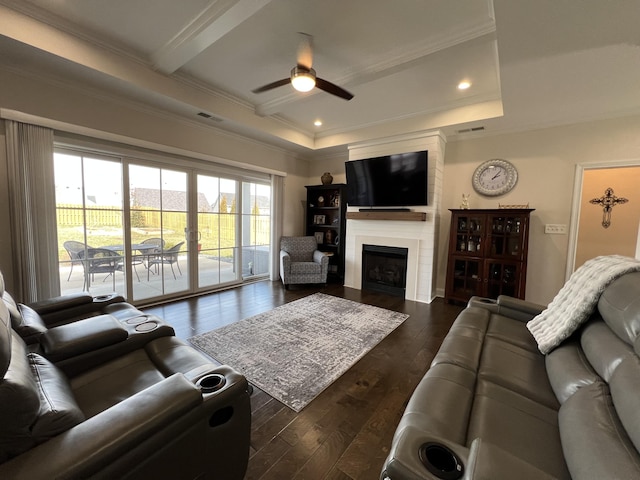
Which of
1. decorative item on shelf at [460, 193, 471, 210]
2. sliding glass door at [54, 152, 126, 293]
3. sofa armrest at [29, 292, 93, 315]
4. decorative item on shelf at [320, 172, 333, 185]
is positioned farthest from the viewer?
decorative item on shelf at [320, 172, 333, 185]

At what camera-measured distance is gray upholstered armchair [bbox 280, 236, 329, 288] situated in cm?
457

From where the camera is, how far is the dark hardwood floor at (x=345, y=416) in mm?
1373

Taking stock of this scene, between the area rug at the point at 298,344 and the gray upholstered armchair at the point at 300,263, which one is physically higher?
the gray upholstered armchair at the point at 300,263

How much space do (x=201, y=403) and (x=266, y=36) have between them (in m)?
2.76

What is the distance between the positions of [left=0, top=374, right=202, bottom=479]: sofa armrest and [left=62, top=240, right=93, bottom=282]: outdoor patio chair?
2981 mm

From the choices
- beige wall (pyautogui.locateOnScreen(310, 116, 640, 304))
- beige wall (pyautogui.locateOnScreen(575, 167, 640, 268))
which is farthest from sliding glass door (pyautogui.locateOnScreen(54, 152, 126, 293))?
beige wall (pyautogui.locateOnScreen(575, 167, 640, 268))

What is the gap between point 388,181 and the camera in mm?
4180

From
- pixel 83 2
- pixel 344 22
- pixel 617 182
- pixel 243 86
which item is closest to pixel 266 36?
pixel 344 22

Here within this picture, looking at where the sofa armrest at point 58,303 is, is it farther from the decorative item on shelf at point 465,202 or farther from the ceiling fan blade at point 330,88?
the decorative item on shelf at point 465,202

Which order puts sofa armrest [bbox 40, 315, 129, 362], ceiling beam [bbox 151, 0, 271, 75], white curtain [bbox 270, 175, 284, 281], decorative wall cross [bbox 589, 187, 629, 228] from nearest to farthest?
sofa armrest [bbox 40, 315, 129, 362]
ceiling beam [bbox 151, 0, 271, 75]
decorative wall cross [bbox 589, 187, 629, 228]
white curtain [bbox 270, 175, 284, 281]

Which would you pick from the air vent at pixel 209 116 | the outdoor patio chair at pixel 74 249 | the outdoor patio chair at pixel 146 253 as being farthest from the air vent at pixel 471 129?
the outdoor patio chair at pixel 74 249

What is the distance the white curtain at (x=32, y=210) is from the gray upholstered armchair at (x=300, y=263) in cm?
285

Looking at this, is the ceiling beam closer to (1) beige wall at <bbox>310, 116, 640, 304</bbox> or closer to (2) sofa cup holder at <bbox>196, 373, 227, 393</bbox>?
(2) sofa cup holder at <bbox>196, 373, 227, 393</bbox>

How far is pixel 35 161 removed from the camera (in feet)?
8.29
